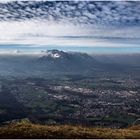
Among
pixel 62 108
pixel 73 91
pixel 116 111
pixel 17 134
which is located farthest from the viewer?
pixel 73 91

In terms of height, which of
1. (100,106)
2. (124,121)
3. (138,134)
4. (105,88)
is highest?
(138,134)

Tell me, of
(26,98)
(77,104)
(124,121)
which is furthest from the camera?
(26,98)

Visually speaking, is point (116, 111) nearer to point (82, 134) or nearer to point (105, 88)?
point (105, 88)

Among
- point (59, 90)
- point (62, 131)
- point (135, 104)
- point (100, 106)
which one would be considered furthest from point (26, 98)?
point (62, 131)

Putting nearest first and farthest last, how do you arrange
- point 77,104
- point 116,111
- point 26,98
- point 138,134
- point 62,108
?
1. point 138,134
2. point 116,111
3. point 62,108
4. point 77,104
5. point 26,98

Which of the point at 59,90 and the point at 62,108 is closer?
the point at 62,108

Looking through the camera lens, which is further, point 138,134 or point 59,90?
point 59,90

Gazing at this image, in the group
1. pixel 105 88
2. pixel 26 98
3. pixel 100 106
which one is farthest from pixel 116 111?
pixel 105 88

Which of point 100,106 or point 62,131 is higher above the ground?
point 62,131

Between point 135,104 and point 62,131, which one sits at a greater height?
point 62,131

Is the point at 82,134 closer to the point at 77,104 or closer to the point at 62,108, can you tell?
the point at 62,108
